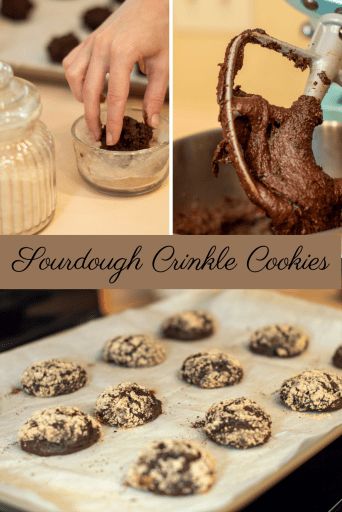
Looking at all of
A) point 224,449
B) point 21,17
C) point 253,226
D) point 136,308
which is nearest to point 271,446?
point 224,449

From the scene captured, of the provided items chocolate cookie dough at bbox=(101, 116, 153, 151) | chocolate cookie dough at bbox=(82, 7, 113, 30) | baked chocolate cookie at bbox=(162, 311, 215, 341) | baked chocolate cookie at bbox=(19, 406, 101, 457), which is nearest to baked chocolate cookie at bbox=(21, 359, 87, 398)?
baked chocolate cookie at bbox=(19, 406, 101, 457)

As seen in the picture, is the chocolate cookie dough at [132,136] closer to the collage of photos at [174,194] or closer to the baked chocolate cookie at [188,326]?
the collage of photos at [174,194]

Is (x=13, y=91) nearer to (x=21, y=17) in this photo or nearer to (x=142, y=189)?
(x=142, y=189)

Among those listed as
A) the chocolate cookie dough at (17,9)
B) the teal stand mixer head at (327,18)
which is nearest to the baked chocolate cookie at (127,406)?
the teal stand mixer head at (327,18)

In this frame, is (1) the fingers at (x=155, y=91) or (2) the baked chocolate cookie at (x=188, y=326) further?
(2) the baked chocolate cookie at (x=188, y=326)

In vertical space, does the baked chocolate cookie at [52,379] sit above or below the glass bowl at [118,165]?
below

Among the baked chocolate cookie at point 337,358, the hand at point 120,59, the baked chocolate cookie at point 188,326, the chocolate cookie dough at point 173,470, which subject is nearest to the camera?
the chocolate cookie dough at point 173,470

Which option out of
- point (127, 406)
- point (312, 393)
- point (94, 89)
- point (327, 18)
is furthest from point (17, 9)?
point (312, 393)
